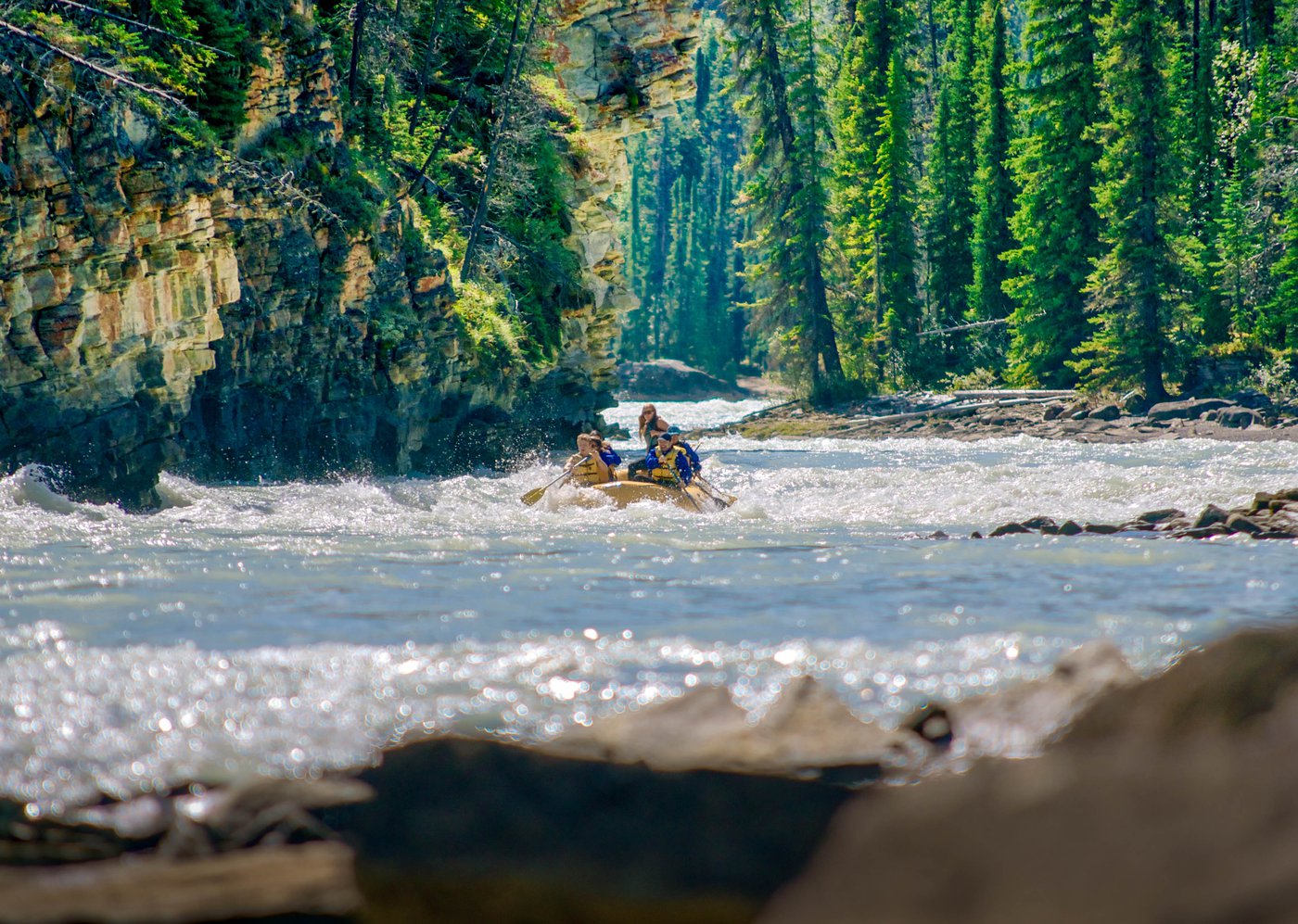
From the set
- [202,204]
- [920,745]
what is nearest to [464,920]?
[920,745]

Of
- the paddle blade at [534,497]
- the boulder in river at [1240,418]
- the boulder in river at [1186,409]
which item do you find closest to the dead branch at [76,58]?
the paddle blade at [534,497]

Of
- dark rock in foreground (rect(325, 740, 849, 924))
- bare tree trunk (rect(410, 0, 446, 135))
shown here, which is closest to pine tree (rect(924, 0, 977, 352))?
bare tree trunk (rect(410, 0, 446, 135))

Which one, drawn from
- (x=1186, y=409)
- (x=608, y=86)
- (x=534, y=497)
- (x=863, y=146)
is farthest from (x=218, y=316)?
(x=863, y=146)

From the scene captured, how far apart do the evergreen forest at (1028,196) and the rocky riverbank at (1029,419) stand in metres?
1.19

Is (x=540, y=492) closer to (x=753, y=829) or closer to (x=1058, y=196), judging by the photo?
(x=753, y=829)

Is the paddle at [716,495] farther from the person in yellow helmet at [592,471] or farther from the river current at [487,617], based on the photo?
the river current at [487,617]

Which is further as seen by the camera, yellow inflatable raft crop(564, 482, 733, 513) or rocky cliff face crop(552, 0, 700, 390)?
rocky cliff face crop(552, 0, 700, 390)

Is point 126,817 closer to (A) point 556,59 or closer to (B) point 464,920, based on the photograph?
(B) point 464,920

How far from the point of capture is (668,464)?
15.1m

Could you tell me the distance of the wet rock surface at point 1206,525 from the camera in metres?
10.4

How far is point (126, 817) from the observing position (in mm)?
4035

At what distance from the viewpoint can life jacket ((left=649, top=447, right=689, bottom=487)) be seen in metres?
15.0

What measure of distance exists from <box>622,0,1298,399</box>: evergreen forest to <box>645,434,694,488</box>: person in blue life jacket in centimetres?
1787

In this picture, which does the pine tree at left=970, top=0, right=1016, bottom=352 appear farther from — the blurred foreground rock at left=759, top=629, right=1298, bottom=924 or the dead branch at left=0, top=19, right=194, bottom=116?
the blurred foreground rock at left=759, top=629, right=1298, bottom=924
